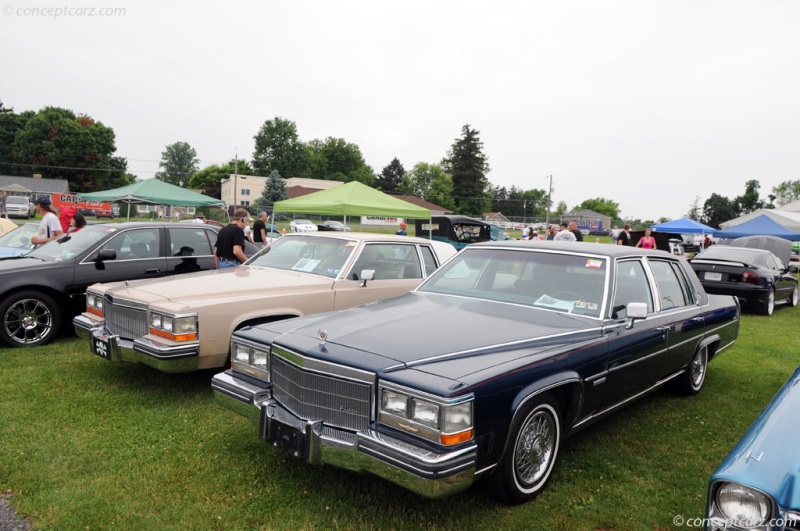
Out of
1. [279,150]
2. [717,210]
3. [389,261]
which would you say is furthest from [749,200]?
[389,261]

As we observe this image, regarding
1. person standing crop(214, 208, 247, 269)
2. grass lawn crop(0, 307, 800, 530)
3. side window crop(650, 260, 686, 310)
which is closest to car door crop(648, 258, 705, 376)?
side window crop(650, 260, 686, 310)

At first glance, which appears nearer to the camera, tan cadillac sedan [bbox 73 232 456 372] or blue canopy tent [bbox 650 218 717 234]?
tan cadillac sedan [bbox 73 232 456 372]

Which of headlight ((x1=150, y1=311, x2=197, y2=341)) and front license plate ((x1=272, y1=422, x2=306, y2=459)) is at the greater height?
headlight ((x1=150, y1=311, x2=197, y2=341))

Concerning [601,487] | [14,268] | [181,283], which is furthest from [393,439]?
[14,268]

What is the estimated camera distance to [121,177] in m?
68.2

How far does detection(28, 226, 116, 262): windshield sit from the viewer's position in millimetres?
6516

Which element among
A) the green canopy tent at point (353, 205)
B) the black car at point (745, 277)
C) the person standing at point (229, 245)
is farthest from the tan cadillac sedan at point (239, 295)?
the green canopy tent at point (353, 205)

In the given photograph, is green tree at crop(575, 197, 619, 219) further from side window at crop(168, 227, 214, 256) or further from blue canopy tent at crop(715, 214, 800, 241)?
side window at crop(168, 227, 214, 256)

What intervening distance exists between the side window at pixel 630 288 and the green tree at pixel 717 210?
8575 centimetres

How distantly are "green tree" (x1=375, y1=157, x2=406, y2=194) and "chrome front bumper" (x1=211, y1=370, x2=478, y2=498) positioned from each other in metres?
90.1

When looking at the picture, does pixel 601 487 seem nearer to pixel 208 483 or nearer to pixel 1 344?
pixel 208 483

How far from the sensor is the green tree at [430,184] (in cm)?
8675

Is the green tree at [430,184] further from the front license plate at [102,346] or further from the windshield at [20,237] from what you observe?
the front license plate at [102,346]

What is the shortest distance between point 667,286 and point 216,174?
93138 millimetres
